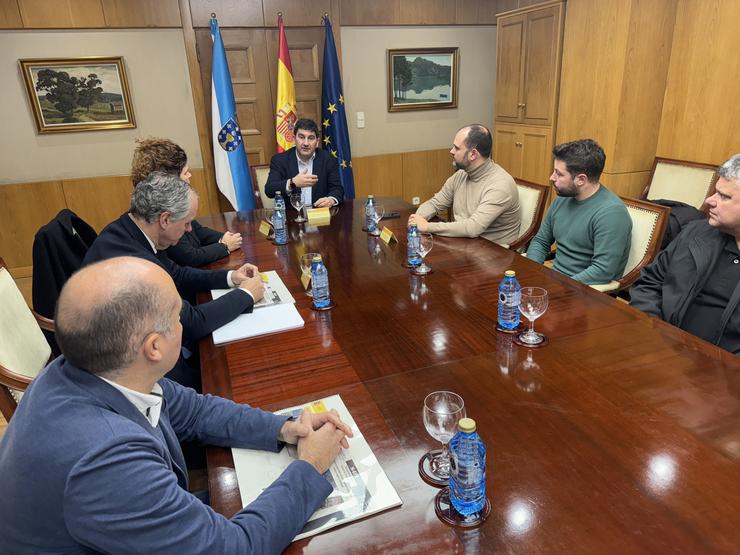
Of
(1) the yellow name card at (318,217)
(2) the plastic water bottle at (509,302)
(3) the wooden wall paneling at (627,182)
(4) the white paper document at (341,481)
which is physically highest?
(2) the plastic water bottle at (509,302)

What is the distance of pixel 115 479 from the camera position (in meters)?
0.70

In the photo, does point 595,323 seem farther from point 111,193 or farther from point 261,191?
point 111,193

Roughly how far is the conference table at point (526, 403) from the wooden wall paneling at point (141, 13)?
3.37 m

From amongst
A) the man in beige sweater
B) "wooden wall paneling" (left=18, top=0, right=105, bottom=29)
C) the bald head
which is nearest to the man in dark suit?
the man in beige sweater

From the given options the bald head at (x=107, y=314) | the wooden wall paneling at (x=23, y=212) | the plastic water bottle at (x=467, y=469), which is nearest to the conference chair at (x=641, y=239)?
the plastic water bottle at (x=467, y=469)

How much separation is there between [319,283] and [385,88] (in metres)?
3.74

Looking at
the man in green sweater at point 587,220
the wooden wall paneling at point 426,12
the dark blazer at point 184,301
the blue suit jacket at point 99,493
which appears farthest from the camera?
the wooden wall paneling at point 426,12

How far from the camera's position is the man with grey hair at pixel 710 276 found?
5.31 feet

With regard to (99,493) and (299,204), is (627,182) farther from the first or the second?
(99,493)

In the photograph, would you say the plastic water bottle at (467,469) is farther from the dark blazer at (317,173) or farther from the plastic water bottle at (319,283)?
the dark blazer at (317,173)

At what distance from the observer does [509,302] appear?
55.6 inches

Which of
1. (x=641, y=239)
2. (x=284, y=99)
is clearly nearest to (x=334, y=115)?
(x=284, y=99)

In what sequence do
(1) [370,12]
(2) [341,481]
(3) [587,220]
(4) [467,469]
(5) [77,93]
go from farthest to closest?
(1) [370,12] → (5) [77,93] → (3) [587,220] → (2) [341,481] → (4) [467,469]

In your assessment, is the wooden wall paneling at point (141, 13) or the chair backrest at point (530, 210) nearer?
the chair backrest at point (530, 210)
